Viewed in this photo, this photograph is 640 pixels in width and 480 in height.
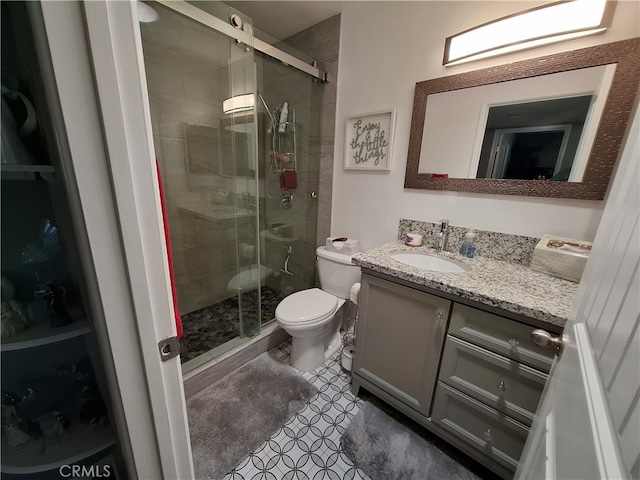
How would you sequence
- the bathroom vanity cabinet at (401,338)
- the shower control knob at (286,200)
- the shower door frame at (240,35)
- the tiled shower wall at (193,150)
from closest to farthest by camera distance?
the bathroom vanity cabinet at (401,338) < the shower door frame at (240,35) < the tiled shower wall at (193,150) < the shower control knob at (286,200)

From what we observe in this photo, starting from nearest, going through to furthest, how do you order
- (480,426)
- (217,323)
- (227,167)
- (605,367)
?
(605,367) < (480,426) < (227,167) < (217,323)

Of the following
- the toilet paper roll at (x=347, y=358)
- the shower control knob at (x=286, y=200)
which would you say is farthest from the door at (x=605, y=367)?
the shower control knob at (x=286, y=200)

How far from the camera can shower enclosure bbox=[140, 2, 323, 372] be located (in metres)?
1.62

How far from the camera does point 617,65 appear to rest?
994 mm

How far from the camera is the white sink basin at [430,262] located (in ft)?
4.44

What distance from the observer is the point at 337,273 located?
174 cm

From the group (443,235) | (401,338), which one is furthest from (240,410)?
(443,235)

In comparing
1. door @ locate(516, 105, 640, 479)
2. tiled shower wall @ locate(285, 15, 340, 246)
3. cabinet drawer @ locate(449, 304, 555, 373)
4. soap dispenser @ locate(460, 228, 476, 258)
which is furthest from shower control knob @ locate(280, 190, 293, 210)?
door @ locate(516, 105, 640, 479)

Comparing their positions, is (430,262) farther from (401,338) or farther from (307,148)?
(307,148)

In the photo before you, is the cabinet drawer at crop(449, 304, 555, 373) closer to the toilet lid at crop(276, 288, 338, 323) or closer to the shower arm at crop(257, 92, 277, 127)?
the toilet lid at crop(276, 288, 338, 323)

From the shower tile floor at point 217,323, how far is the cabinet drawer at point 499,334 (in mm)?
1338

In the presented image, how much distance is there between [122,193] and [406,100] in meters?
1.60

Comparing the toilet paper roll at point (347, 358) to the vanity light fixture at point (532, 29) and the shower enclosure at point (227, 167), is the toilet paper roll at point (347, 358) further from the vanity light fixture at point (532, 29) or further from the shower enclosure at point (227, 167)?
the vanity light fixture at point (532, 29)

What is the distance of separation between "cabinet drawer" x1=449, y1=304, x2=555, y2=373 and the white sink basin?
0.37 meters
